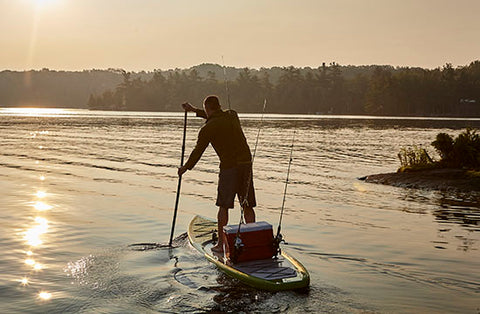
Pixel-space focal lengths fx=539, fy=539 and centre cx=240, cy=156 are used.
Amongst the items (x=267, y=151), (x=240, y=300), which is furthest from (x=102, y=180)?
(x=267, y=151)

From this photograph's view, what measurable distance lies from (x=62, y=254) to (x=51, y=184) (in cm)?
1124

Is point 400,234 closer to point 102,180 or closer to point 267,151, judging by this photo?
point 102,180

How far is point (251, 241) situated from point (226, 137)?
2073 millimetres

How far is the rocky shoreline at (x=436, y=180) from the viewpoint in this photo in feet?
69.4

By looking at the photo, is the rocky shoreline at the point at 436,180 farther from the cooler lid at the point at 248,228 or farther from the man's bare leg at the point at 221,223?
the cooler lid at the point at 248,228

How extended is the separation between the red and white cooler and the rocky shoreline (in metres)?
13.4

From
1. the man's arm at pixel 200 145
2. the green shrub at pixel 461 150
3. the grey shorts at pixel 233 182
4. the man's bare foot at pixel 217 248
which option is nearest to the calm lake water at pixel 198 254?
the man's bare foot at pixel 217 248

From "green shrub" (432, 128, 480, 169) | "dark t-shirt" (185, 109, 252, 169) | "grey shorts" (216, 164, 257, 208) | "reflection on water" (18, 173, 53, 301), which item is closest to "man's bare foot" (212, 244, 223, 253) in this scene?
"grey shorts" (216, 164, 257, 208)

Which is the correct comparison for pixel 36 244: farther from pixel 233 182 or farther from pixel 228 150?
pixel 228 150

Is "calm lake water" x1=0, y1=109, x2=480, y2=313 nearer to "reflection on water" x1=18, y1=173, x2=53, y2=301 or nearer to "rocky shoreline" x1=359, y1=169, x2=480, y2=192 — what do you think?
"reflection on water" x1=18, y1=173, x2=53, y2=301

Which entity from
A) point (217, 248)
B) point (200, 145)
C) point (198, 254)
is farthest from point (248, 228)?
point (198, 254)

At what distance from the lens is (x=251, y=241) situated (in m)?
9.95

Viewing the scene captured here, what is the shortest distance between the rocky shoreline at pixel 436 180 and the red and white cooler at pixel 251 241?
43.9 ft

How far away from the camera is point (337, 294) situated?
8.91 meters
